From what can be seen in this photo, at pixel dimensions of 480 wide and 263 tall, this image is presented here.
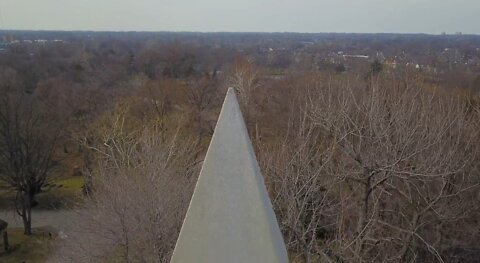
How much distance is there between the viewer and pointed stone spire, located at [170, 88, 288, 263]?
11.8 ft

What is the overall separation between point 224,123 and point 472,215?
12409 mm

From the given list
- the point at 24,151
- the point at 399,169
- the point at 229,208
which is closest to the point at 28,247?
the point at 24,151

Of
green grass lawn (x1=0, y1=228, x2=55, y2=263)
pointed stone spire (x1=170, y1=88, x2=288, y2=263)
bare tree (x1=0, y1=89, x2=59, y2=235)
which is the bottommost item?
green grass lawn (x1=0, y1=228, x2=55, y2=263)

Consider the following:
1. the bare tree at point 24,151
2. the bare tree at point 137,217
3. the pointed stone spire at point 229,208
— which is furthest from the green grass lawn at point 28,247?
the pointed stone spire at point 229,208

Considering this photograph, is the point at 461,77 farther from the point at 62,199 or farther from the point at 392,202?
the point at 62,199

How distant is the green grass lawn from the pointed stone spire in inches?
589

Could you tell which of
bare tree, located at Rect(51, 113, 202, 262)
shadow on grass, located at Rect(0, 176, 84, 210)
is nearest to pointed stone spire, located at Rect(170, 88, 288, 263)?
bare tree, located at Rect(51, 113, 202, 262)

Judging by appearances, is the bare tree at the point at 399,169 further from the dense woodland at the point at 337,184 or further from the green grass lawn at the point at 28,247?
the green grass lawn at the point at 28,247

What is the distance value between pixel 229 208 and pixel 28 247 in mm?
17848

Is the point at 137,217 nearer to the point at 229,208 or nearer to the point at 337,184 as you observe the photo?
the point at 337,184

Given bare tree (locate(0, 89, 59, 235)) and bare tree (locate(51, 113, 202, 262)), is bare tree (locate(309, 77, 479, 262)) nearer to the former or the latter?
bare tree (locate(51, 113, 202, 262))

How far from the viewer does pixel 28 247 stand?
19062 millimetres

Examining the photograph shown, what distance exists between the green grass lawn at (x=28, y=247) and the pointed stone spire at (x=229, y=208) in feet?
49.0

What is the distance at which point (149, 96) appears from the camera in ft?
92.4
